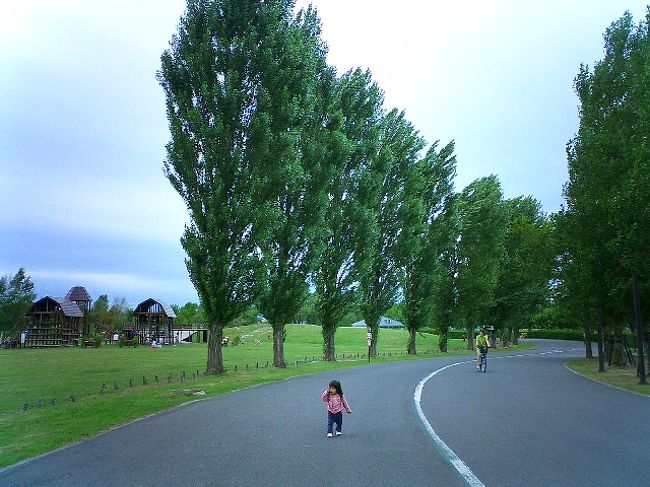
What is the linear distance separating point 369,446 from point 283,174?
17.8 m

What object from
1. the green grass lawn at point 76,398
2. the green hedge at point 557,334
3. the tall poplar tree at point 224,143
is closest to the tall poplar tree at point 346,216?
the green grass lawn at point 76,398

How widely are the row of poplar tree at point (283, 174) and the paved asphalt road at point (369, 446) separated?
31.5ft

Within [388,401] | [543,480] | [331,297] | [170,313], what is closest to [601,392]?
[388,401]

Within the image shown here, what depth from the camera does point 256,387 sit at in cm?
2080

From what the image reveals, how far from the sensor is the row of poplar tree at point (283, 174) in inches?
998

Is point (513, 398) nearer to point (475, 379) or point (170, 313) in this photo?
point (475, 379)

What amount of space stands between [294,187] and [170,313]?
6125 centimetres

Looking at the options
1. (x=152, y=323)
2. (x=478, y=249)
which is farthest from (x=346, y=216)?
(x=152, y=323)

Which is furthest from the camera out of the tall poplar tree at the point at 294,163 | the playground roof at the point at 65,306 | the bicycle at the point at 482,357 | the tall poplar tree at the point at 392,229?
the playground roof at the point at 65,306

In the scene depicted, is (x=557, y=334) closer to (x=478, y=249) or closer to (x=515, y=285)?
(x=515, y=285)

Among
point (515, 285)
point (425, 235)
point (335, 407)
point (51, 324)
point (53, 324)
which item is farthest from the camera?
point (53, 324)

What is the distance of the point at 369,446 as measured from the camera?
966 cm

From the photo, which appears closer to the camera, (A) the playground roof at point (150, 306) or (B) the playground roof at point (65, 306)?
(B) the playground roof at point (65, 306)

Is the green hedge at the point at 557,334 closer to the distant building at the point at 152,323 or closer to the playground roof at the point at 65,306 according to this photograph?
the distant building at the point at 152,323
